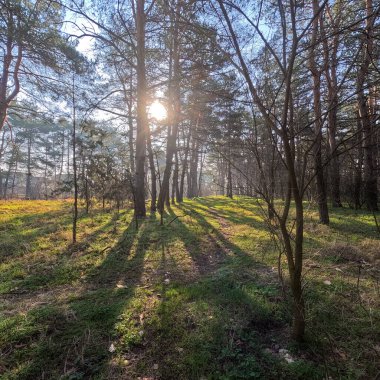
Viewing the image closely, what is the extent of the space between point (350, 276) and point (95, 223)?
6.71m

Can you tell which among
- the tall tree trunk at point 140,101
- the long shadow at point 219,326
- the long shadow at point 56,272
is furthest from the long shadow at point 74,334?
the tall tree trunk at point 140,101

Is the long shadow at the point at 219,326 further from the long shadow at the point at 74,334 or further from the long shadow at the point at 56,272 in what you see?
the long shadow at the point at 56,272

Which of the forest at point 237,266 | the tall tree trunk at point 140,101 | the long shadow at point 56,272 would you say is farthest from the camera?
the tall tree trunk at point 140,101

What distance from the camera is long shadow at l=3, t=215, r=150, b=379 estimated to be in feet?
5.97

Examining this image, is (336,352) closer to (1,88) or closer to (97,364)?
(97,364)

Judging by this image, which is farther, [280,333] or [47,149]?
[47,149]

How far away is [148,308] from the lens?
2.61 meters

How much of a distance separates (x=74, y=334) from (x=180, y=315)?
1.05 meters

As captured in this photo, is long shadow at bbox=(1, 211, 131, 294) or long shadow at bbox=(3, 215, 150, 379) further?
long shadow at bbox=(1, 211, 131, 294)

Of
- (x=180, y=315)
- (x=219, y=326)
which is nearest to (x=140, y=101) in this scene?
(x=180, y=315)

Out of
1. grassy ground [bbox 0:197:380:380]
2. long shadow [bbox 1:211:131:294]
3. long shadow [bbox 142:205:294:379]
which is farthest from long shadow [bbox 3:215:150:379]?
long shadow [bbox 142:205:294:379]

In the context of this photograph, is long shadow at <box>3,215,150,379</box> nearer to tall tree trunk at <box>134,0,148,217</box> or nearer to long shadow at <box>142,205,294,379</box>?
long shadow at <box>142,205,294,379</box>

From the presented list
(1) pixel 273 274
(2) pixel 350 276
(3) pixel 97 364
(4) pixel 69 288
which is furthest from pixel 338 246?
(4) pixel 69 288

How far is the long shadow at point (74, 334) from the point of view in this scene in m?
1.82
